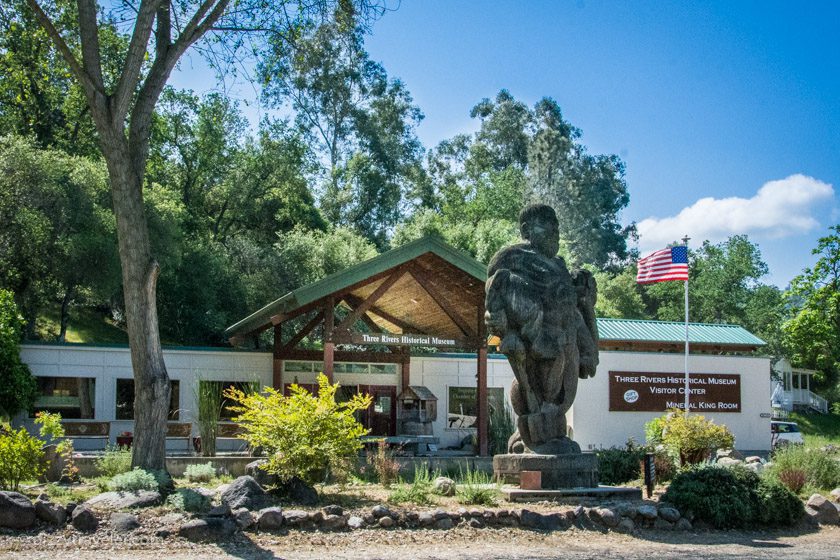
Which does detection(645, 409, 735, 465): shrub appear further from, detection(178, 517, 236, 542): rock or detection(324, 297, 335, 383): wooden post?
detection(178, 517, 236, 542): rock

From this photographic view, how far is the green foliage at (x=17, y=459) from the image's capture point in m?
12.0

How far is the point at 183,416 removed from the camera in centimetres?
2345

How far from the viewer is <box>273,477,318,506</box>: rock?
1185cm

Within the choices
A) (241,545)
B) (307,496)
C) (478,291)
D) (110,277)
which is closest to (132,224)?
(307,496)

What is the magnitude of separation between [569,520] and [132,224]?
776 centimetres

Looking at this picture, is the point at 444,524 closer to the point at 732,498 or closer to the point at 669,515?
the point at 669,515

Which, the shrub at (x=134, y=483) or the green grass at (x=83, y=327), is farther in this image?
the green grass at (x=83, y=327)

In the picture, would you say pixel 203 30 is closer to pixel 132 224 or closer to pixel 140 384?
pixel 132 224

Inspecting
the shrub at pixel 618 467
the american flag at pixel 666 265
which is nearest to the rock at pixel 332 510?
the shrub at pixel 618 467

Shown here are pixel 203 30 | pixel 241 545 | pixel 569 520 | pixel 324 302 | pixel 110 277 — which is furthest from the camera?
pixel 110 277

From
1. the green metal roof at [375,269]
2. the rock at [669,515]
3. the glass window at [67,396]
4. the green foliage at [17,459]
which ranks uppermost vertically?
the green metal roof at [375,269]

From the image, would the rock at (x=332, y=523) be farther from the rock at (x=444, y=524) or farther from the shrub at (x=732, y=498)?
the shrub at (x=732, y=498)

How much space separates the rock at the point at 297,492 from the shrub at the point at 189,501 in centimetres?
102

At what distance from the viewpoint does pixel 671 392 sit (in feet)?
86.2
